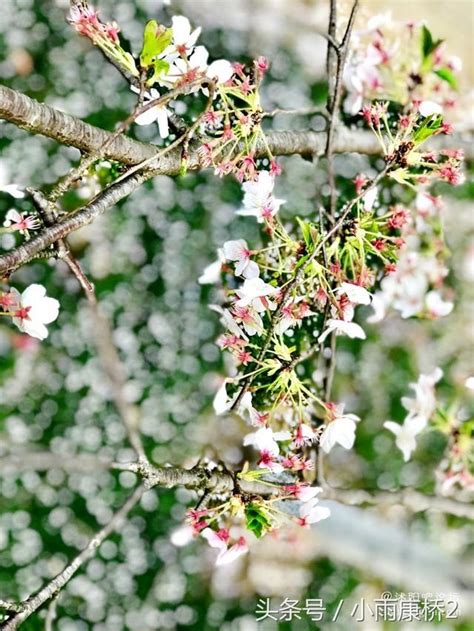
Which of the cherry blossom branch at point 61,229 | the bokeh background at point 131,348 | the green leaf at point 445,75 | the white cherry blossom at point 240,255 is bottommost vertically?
the bokeh background at point 131,348

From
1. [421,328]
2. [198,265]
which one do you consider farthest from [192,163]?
[421,328]

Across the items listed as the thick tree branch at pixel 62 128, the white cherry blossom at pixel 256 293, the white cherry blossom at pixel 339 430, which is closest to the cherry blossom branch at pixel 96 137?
the thick tree branch at pixel 62 128

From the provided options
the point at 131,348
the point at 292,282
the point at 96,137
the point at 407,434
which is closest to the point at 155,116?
the point at 96,137

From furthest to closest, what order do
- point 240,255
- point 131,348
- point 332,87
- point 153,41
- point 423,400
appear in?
point 131,348 → point 423,400 → point 332,87 → point 240,255 → point 153,41

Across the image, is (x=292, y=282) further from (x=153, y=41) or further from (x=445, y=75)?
(x=445, y=75)

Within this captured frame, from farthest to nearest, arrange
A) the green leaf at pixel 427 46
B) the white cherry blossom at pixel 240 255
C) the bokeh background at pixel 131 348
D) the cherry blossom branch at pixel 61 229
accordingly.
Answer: the bokeh background at pixel 131 348, the green leaf at pixel 427 46, the white cherry blossom at pixel 240 255, the cherry blossom branch at pixel 61 229

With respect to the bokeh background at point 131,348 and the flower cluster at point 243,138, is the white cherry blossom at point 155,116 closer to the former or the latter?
the flower cluster at point 243,138

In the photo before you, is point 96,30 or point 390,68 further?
point 390,68
